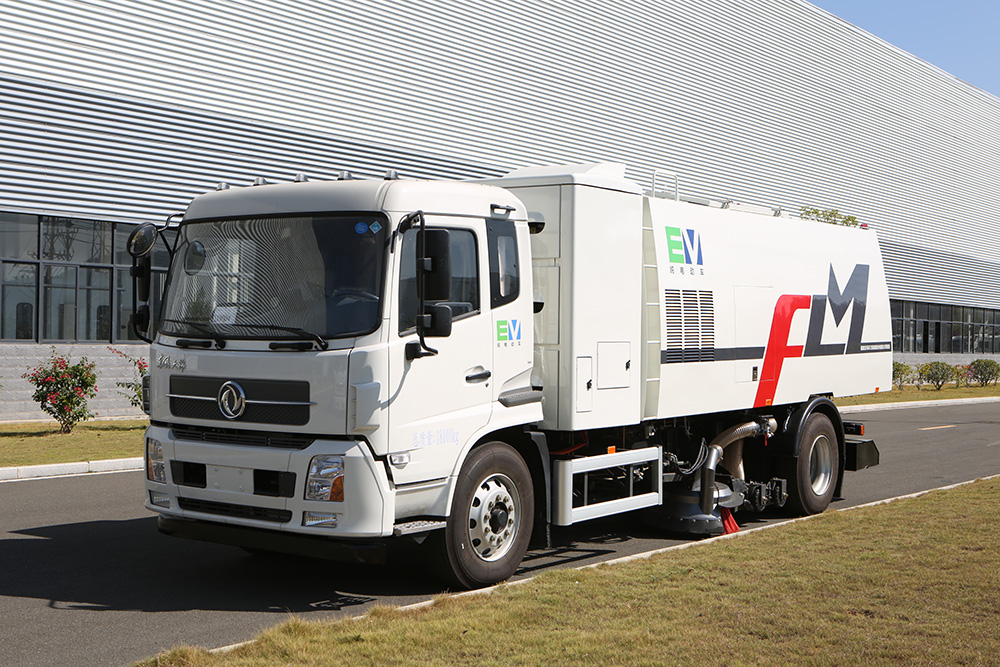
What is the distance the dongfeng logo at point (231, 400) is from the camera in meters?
6.63

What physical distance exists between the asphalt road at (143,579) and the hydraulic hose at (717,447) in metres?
0.53

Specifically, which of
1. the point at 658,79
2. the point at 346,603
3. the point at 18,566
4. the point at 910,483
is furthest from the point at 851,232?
the point at 658,79

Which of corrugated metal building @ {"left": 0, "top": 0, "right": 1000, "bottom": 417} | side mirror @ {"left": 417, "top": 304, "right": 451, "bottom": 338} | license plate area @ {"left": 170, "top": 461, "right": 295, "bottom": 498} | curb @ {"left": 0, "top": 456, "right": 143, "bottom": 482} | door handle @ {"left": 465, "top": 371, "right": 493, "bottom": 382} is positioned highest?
corrugated metal building @ {"left": 0, "top": 0, "right": 1000, "bottom": 417}

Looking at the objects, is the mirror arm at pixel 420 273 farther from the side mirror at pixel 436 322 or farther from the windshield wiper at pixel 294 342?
the windshield wiper at pixel 294 342

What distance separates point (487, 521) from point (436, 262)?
1.94 metres

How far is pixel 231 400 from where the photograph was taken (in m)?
6.67

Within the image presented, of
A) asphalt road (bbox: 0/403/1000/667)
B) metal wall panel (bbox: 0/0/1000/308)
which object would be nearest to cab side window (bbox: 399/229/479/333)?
asphalt road (bbox: 0/403/1000/667)

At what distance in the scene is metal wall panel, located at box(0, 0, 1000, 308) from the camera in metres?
20.3

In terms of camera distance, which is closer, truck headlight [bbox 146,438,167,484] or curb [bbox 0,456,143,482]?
truck headlight [bbox 146,438,167,484]

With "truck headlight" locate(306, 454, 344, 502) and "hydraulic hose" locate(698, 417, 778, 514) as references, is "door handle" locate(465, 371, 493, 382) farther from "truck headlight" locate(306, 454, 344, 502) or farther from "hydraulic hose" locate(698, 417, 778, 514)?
"hydraulic hose" locate(698, 417, 778, 514)

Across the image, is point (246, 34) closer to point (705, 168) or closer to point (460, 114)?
point (460, 114)

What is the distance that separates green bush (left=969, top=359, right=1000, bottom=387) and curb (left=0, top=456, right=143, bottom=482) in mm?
39527

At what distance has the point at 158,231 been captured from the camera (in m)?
7.34

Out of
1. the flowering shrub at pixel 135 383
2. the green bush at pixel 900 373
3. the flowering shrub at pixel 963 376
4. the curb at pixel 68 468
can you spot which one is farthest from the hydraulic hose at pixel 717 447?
the flowering shrub at pixel 963 376
